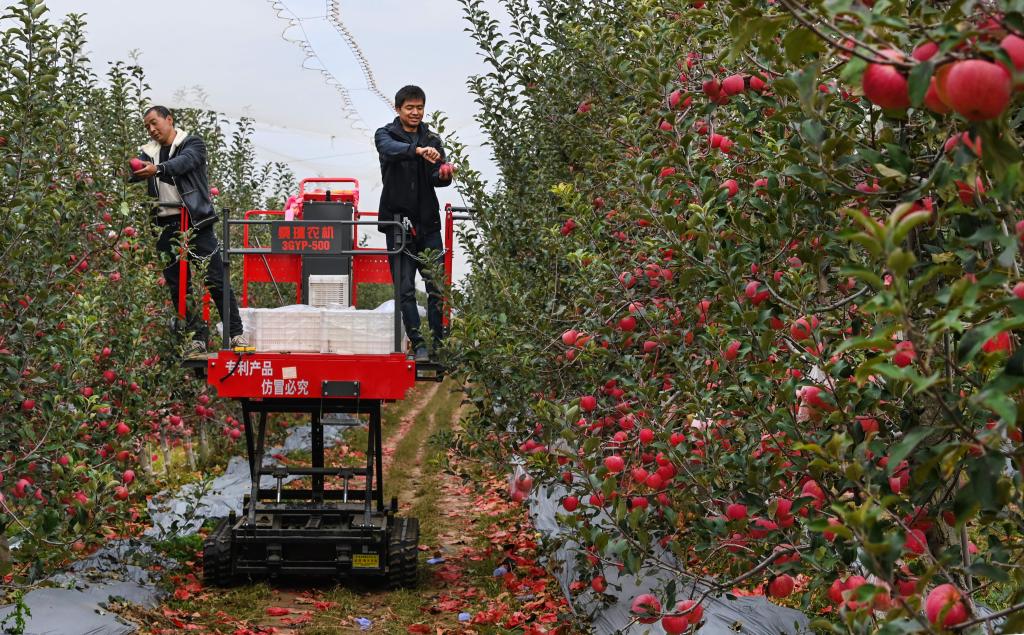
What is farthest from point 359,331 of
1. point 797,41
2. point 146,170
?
point 797,41

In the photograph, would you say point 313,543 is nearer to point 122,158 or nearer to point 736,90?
point 122,158

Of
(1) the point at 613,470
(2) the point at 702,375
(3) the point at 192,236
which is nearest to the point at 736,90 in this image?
(2) the point at 702,375

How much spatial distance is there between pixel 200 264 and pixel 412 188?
1.68m

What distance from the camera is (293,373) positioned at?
6.95m

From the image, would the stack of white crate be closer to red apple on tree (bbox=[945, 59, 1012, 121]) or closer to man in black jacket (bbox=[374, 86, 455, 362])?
man in black jacket (bbox=[374, 86, 455, 362])

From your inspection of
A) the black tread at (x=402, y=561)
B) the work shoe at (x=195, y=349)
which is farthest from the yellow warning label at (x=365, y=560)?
the work shoe at (x=195, y=349)

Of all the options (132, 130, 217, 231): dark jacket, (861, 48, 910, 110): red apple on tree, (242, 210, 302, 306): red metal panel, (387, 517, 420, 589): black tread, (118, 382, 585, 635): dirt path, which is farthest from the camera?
(242, 210, 302, 306): red metal panel

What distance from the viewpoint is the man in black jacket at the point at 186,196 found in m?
7.79

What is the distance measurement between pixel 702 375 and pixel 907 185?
1822 mm

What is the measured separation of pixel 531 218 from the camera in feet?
24.3

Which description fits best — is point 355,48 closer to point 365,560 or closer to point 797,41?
point 365,560

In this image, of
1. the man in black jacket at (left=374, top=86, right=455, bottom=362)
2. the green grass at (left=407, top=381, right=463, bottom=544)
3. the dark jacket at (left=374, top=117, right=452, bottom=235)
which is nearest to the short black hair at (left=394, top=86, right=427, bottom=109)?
the man in black jacket at (left=374, top=86, right=455, bottom=362)

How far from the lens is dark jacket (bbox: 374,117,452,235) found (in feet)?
25.4

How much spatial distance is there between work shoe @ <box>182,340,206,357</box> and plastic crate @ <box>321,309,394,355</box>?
3.30 ft
